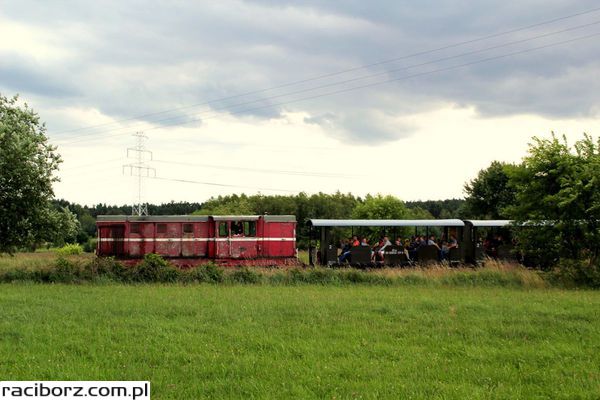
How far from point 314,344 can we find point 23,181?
22.1 m

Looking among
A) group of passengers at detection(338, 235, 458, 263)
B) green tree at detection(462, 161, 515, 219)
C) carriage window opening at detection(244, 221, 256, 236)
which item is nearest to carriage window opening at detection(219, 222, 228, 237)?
carriage window opening at detection(244, 221, 256, 236)

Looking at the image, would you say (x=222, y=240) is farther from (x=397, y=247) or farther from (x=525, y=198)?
(x=525, y=198)

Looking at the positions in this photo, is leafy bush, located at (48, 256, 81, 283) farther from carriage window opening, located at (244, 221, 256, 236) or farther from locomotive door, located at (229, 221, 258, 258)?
carriage window opening, located at (244, 221, 256, 236)

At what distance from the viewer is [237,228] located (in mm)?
34375

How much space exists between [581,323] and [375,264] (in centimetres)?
1785

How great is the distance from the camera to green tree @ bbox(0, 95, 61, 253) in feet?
95.7

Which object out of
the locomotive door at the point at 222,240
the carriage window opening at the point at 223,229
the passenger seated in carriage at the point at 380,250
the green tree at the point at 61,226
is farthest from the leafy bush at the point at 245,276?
the green tree at the point at 61,226

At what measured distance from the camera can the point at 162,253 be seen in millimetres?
33688

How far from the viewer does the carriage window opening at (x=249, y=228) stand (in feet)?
113

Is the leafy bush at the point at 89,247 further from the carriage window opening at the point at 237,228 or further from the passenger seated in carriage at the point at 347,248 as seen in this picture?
the passenger seated in carriage at the point at 347,248

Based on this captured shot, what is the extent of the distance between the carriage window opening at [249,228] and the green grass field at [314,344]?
14.1 metres

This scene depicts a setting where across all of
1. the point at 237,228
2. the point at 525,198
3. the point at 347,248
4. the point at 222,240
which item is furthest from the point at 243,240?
the point at 525,198

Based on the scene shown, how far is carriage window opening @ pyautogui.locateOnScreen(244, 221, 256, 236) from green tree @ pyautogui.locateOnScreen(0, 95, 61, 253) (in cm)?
973

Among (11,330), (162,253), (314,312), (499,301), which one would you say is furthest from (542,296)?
(162,253)
